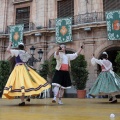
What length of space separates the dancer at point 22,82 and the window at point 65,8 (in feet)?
37.1

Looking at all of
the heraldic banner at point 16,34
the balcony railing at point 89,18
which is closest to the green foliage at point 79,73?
the balcony railing at point 89,18

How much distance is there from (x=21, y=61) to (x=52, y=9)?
1211 cm

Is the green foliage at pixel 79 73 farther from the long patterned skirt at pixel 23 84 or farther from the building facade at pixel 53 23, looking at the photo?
the long patterned skirt at pixel 23 84

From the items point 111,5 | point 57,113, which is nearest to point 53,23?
point 111,5

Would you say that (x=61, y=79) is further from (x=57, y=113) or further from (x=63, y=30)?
(x=63, y=30)

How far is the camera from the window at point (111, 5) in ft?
51.2

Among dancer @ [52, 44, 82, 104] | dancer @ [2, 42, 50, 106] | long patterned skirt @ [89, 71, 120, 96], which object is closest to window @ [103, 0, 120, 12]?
long patterned skirt @ [89, 71, 120, 96]

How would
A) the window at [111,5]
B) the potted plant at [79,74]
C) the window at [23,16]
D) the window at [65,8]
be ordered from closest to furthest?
the potted plant at [79,74] → the window at [111,5] → the window at [65,8] → the window at [23,16]

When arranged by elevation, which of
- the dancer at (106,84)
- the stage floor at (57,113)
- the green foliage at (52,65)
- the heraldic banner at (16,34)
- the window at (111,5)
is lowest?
the stage floor at (57,113)

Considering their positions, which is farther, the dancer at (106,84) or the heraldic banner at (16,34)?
the heraldic banner at (16,34)

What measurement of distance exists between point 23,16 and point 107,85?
44.4 feet

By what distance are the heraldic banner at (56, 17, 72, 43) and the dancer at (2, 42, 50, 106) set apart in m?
9.88

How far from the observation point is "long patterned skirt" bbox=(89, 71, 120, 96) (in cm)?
683

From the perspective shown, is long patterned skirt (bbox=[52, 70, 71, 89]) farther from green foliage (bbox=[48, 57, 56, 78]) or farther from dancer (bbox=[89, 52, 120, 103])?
green foliage (bbox=[48, 57, 56, 78])
